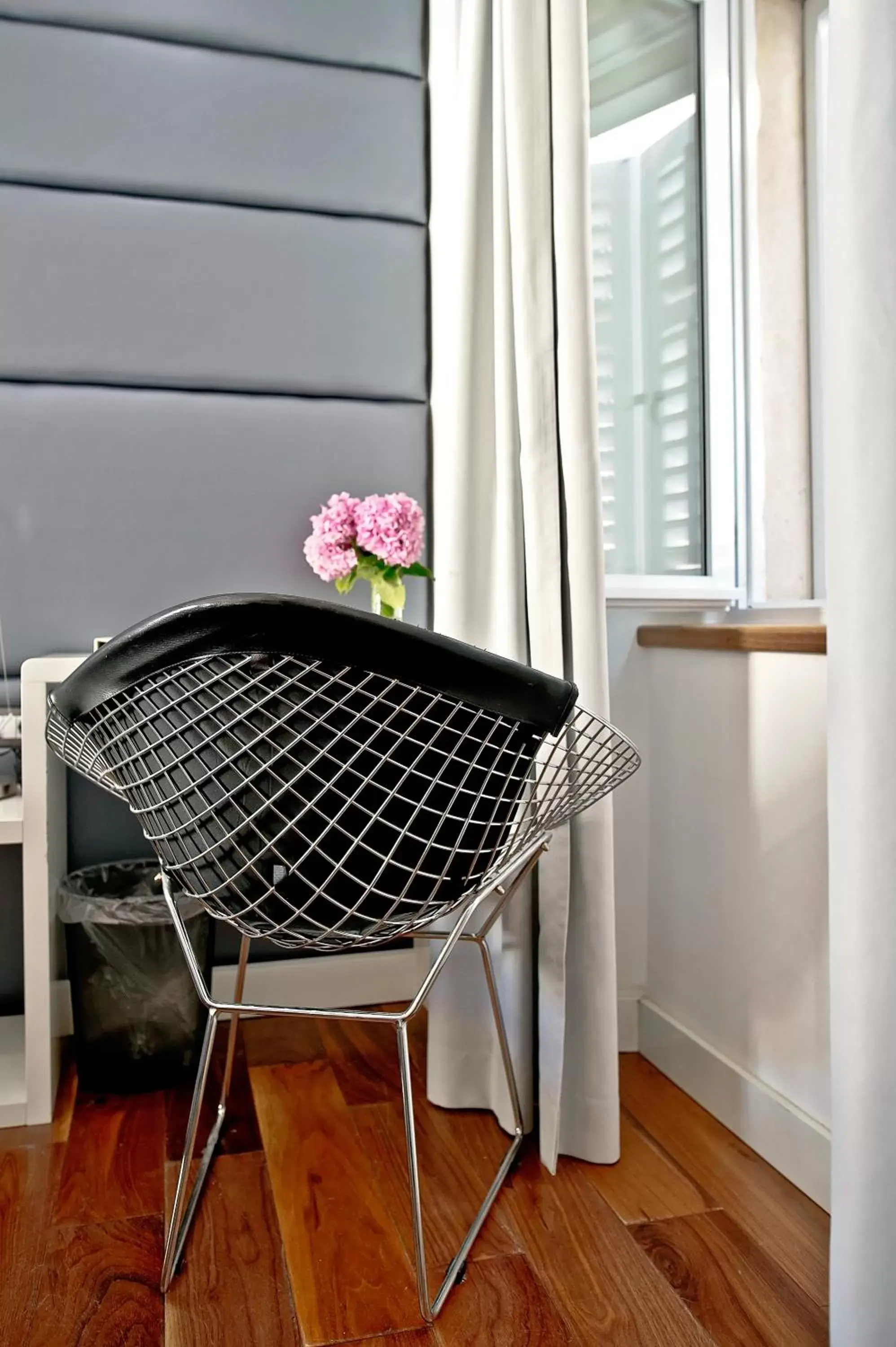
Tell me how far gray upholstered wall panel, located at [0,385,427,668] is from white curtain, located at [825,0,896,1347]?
121cm

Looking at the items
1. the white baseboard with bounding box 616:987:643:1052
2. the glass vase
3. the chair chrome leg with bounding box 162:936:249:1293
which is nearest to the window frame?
the glass vase

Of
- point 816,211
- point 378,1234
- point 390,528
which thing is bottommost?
point 378,1234

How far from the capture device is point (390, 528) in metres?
1.71

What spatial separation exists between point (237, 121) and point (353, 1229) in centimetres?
195

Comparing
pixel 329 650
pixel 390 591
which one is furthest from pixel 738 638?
pixel 329 650

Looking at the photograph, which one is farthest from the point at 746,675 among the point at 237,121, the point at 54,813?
the point at 237,121

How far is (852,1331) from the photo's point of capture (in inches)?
37.0

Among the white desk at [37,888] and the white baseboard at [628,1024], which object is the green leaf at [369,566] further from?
the white baseboard at [628,1024]

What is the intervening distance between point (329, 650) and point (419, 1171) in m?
0.84

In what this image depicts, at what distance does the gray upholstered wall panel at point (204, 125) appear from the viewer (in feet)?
6.06

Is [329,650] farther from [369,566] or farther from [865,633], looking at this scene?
[369,566]

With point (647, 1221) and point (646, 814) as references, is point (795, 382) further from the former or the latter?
point (647, 1221)

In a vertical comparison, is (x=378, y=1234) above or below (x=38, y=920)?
below

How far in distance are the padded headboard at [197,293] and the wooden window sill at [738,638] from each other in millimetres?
523
